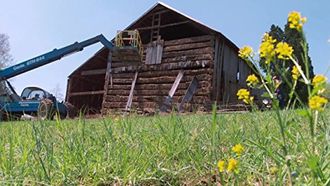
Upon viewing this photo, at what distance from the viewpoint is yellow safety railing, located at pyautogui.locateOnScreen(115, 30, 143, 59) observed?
54.5 feet

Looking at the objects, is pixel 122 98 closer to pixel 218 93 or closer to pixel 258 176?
pixel 218 93

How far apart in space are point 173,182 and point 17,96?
15887 mm

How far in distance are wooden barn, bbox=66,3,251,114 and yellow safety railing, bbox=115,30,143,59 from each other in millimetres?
62

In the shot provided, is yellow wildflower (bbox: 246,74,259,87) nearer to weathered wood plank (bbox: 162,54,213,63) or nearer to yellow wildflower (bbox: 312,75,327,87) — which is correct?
yellow wildflower (bbox: 312,75,327,87)

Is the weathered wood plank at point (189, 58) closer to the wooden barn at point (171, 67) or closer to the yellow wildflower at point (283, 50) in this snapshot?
the wooden barn at point (171, 67)

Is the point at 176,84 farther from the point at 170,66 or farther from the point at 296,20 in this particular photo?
the point at 296,20

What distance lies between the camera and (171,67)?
16.0 metres

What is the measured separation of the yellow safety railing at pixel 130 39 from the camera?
16.6 m

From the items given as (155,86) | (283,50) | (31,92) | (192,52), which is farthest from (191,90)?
(283,50)

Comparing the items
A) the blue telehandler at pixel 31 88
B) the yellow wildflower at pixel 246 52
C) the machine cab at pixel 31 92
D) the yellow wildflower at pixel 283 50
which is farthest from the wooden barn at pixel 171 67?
the yellow wildflower at pixel 283 50

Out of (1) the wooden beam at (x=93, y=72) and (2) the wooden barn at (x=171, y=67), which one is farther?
(1) the wooden beam at (x=93, y=72)

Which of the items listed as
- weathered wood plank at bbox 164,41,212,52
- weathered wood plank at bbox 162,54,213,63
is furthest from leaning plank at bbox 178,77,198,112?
weathered wood plank at bbox 164,41,212,52

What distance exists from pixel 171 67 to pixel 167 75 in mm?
422

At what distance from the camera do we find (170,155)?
6.14 feet
